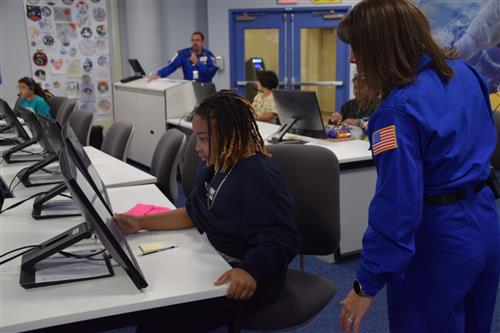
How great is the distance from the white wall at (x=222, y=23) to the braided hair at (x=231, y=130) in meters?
5.92

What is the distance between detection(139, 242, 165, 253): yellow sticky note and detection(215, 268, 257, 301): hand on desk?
1.00ft

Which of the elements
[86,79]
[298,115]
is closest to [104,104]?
[86,79]

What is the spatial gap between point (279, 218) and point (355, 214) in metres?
1.74

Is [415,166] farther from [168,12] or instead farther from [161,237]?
[168,12]

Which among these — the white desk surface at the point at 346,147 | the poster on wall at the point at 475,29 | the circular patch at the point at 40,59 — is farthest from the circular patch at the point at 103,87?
the poster on wall at the point at 475,29

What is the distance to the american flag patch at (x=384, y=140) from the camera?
123 cm

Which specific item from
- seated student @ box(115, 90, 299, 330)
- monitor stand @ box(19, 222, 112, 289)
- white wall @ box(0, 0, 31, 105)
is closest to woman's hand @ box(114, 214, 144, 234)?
seated student @ box(115, 90, 299, 330)

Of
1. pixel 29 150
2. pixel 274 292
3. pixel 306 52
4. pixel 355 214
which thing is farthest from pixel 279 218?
pixel 306 52

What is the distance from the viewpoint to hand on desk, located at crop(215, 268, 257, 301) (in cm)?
138

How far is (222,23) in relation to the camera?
747 cm

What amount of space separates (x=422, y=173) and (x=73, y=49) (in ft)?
22.0

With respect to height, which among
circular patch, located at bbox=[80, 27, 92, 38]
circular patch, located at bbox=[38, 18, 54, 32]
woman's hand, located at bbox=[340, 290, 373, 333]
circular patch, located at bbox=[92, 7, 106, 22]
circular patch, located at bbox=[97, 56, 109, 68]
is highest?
circular patch, located at bbox=[92, 7, 106, 22]

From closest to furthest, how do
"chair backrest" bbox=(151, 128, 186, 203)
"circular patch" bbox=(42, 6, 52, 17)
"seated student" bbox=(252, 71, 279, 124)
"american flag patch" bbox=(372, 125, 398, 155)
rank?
"american flag patch" bbox=(372, 125, 398, 155) → "chair backrest" bbox=(151, 128, 186, 203) → "seated student" bbox=(252, 71, 279, 124) → "circular patch" bbox=(42, 6, 52, 17)

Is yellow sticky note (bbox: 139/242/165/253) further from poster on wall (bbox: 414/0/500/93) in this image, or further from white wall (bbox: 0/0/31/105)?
white wall (bbox: 0/0/31/105)
